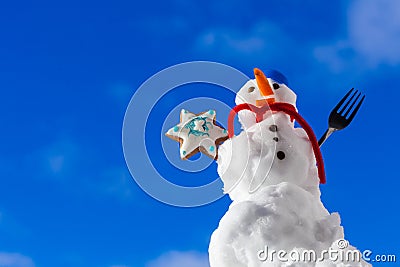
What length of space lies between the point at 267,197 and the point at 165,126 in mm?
810

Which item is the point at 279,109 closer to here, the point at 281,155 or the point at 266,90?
the point at 266,90

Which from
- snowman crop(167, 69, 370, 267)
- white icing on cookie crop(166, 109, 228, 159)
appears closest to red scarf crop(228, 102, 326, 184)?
snowman crop(167, 69, 370, 267)

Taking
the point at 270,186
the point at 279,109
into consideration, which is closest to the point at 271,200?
the point at 270,186

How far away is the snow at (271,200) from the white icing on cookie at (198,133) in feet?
0.36

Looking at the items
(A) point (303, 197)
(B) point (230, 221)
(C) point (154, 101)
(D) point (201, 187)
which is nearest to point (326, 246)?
(A) point (303, 197)

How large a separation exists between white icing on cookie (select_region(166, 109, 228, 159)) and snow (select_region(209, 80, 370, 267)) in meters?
0.11

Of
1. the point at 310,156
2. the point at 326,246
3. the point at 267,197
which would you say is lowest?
the point at 326,246

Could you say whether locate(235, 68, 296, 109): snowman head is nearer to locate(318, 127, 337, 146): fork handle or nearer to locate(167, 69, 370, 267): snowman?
locate(167, 69, 370, 267): snowman

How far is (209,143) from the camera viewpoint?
2.96 metres

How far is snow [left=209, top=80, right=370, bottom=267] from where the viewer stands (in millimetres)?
2369

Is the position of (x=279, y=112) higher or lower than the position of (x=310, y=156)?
higher

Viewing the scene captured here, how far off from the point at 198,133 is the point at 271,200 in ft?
2.28

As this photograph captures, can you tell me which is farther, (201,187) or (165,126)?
(165,126)

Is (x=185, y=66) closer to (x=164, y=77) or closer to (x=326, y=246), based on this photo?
(x=164, y=77)
